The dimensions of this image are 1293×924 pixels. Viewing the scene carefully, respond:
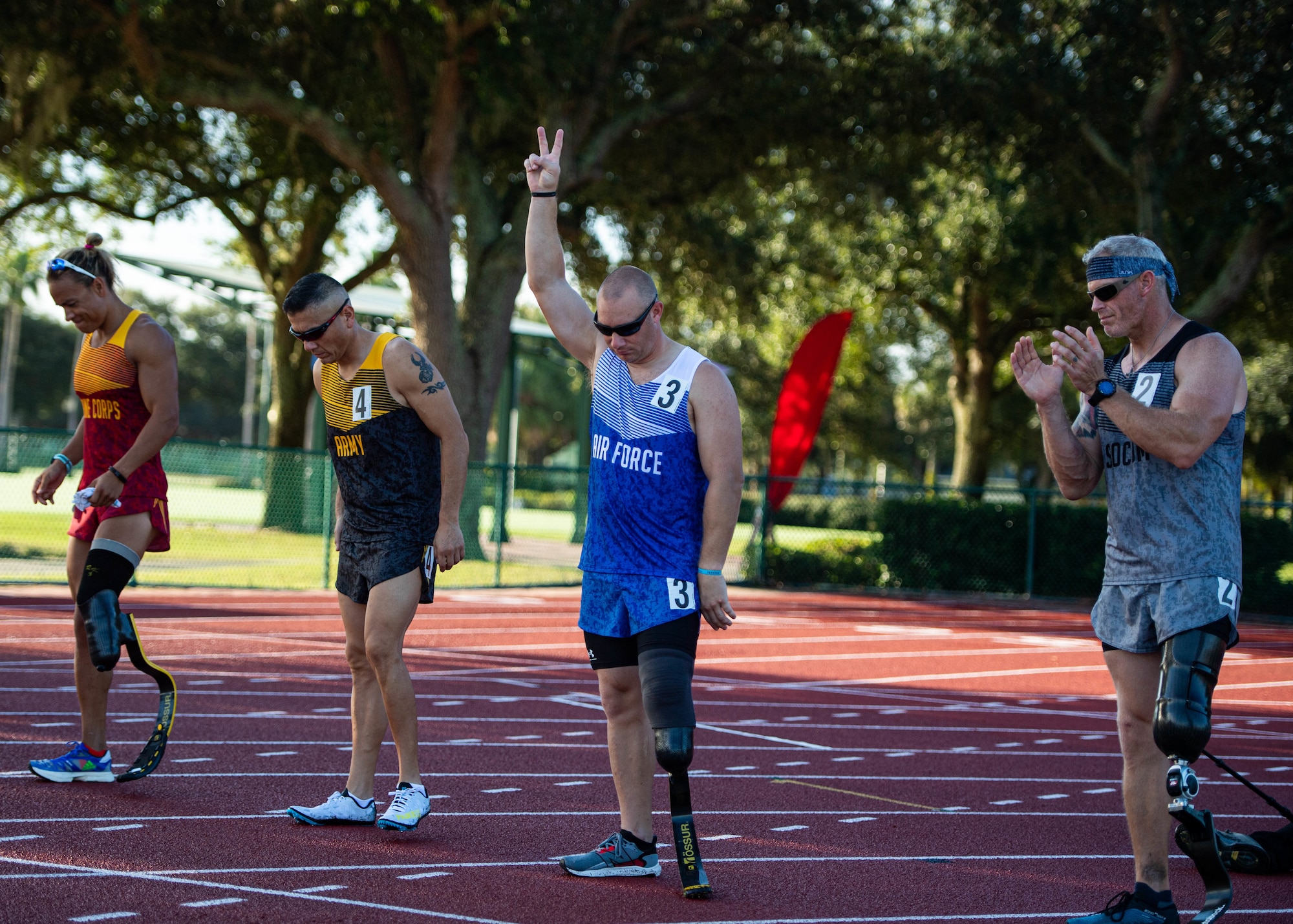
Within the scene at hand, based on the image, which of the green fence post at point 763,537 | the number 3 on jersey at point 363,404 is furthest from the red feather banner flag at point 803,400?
the number 3 on jersey at point 363,404

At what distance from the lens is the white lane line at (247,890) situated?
376cm

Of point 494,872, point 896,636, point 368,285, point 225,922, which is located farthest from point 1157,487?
point 368,285

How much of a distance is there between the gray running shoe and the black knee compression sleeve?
222 centimetres

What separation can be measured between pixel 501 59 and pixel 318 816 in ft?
49.6

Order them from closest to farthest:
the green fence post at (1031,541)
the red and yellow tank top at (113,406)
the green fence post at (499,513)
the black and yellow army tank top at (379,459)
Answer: the black and yellow army tank top at (379,459)
the red and yellow tank top at (113,406)
the green fence post at (499,513)
the green fence post at (1031,541)

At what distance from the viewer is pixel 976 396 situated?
28016mm

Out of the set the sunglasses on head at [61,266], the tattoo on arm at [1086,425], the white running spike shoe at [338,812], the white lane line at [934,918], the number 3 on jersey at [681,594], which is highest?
the sunglasses on head at [61,266]

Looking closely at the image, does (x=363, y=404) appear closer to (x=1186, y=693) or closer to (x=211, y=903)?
(x=211, y=903)

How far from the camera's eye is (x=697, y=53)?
67.2 ft

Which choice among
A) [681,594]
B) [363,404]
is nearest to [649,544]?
[681,594]

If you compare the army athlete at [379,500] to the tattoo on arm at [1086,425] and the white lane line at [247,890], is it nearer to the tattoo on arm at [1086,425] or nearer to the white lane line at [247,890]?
the white lane line at [247,890]

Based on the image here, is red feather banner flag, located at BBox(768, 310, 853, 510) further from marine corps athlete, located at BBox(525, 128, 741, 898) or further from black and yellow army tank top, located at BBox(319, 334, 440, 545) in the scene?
marine corps athlete, located at BBox(525, 128, 741, 898)

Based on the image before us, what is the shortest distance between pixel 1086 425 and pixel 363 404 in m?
2.63

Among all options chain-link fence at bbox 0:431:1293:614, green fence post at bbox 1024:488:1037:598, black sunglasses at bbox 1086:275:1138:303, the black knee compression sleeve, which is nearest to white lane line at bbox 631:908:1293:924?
black sunglasses at bbox 1086:275:1138:303
